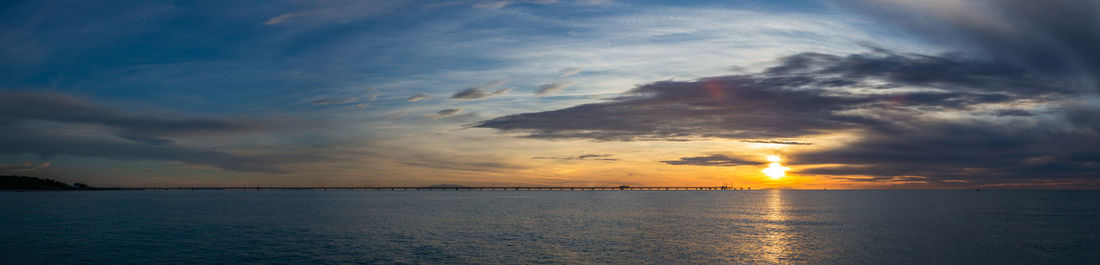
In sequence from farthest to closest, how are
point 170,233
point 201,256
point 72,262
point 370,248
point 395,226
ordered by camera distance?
point 395,226, point 170,233, point 370,248, point 201,256, point 72,262

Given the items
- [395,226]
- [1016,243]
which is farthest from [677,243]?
[395,226]

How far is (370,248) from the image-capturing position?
56.1 m

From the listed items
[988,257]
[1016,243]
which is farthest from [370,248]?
[1016,243]

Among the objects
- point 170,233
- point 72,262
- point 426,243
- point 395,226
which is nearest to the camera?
point 72,262

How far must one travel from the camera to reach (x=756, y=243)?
61938 mm

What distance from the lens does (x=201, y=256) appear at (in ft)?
168

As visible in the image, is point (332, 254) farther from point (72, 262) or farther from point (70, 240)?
point (70, 240)

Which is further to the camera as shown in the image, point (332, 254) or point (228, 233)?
point (228, 233)

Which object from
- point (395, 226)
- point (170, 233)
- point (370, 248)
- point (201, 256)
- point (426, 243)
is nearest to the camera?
point (201, 256)

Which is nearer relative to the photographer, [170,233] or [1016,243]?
[1016,243]

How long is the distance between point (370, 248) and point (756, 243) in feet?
125

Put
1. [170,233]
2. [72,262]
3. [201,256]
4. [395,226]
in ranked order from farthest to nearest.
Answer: [395,226] → [170,233] → [201,256] → [72,262]

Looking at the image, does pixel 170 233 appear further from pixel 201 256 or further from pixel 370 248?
pixel 370 248

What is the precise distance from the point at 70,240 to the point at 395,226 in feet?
113
